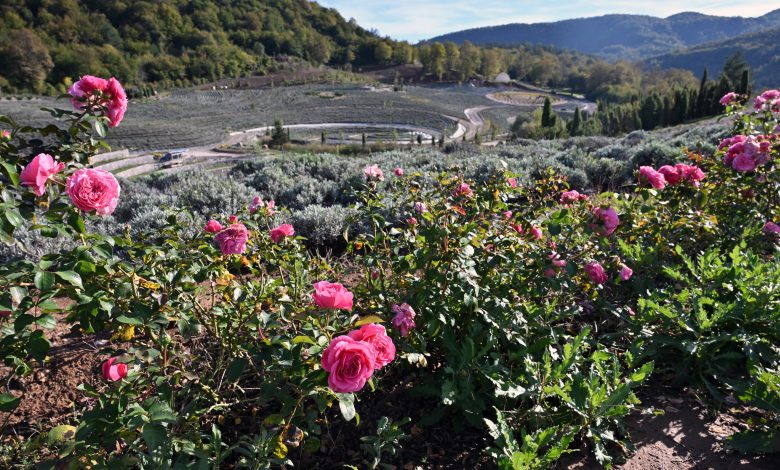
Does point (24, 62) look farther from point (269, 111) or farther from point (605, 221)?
point (605, 221)

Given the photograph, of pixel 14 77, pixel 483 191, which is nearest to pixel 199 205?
pixel 483 191

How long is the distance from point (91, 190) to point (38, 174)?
0.20 metres

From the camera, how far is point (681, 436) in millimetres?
2211

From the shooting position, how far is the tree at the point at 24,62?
66.2 metres

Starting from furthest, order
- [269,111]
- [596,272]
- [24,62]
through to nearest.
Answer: [24,62] < [269,111] < [596,272]

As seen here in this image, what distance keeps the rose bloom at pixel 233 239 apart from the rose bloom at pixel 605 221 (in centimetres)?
185

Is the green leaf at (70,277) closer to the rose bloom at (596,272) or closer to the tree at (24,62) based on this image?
the rose bloom at (596,272)

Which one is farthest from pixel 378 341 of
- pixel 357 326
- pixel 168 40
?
pixel 168 40

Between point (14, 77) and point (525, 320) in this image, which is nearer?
point (525, 320)

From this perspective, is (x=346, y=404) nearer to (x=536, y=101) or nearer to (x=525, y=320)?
(x=525, y=320)

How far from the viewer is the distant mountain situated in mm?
143500

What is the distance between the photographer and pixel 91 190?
156 centimetres

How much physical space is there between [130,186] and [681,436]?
8318 millimetres

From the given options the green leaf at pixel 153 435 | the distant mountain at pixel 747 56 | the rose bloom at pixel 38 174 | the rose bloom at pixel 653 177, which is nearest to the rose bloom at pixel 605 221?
the rose bloom at pixel 653 177
